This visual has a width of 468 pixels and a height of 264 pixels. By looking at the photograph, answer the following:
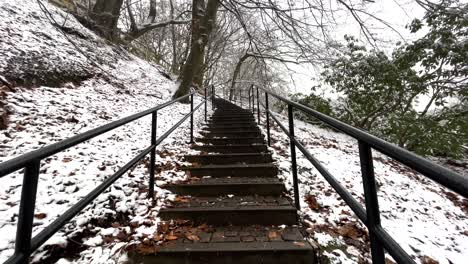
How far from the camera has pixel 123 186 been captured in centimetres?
287

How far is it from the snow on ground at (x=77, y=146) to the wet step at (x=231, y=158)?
14.0 inches

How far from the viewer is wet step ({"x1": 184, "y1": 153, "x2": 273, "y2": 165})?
3781 mm

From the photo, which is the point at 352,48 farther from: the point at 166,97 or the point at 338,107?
the point at 166,97

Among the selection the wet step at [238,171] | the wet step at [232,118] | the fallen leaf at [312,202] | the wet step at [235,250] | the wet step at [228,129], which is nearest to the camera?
the wet step at [235,250]

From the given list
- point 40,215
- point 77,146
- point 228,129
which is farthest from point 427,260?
point 77,146

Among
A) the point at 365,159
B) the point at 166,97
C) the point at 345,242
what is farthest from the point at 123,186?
the point at 166,97

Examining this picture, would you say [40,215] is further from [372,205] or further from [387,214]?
[387,214]

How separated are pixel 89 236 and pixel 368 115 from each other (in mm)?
8589

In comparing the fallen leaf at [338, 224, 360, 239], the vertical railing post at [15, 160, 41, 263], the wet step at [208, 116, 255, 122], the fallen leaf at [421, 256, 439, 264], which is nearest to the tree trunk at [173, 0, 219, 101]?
the wet step at [208, 116, 255, 122]

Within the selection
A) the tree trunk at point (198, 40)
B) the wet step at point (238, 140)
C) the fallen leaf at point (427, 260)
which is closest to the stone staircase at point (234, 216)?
the wet step at point (238, 140)

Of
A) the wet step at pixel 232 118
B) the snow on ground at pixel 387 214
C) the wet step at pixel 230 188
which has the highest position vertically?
the wet step at pixel 232 118

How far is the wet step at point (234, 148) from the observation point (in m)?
4.11

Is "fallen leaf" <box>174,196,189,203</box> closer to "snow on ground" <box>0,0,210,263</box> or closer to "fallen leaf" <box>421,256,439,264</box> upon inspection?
"snow on ground" <box>0,0,210,263</box>

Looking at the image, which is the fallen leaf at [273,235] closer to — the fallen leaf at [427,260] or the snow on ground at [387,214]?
the snow on ground at [387,214]
